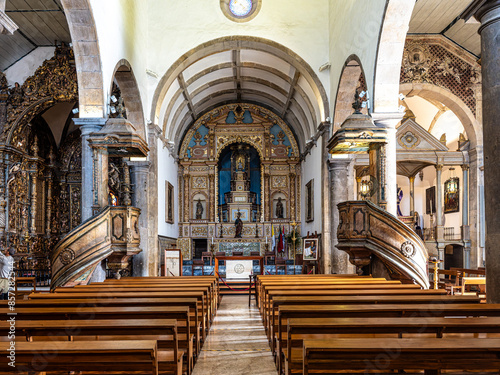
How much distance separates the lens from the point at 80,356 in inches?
116

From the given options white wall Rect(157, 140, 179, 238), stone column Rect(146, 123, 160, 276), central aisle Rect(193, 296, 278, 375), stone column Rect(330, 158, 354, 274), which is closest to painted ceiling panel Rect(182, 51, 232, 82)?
white wall Rect(157, 140, 179, 238)

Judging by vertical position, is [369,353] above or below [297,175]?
below

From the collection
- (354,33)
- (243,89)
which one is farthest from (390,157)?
(243,89)

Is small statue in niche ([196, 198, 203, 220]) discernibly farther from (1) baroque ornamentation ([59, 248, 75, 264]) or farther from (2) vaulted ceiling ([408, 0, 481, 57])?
(1) baroque ornamentation ([59, 248, 75, 264])

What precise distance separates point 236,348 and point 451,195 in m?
17.2

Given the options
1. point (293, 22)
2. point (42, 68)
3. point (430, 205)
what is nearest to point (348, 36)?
point (293, 22)

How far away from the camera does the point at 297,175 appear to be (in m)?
21.3

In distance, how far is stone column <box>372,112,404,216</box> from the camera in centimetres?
983

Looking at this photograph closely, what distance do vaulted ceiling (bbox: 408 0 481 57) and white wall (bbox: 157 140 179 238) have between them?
876 cm

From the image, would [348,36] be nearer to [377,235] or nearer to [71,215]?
[377,235]

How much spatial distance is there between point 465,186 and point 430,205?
819cm

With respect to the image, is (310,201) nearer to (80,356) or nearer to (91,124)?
(91,124)

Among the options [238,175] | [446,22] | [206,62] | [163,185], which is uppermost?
[446,22]

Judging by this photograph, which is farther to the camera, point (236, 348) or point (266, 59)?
point (266, 59)
